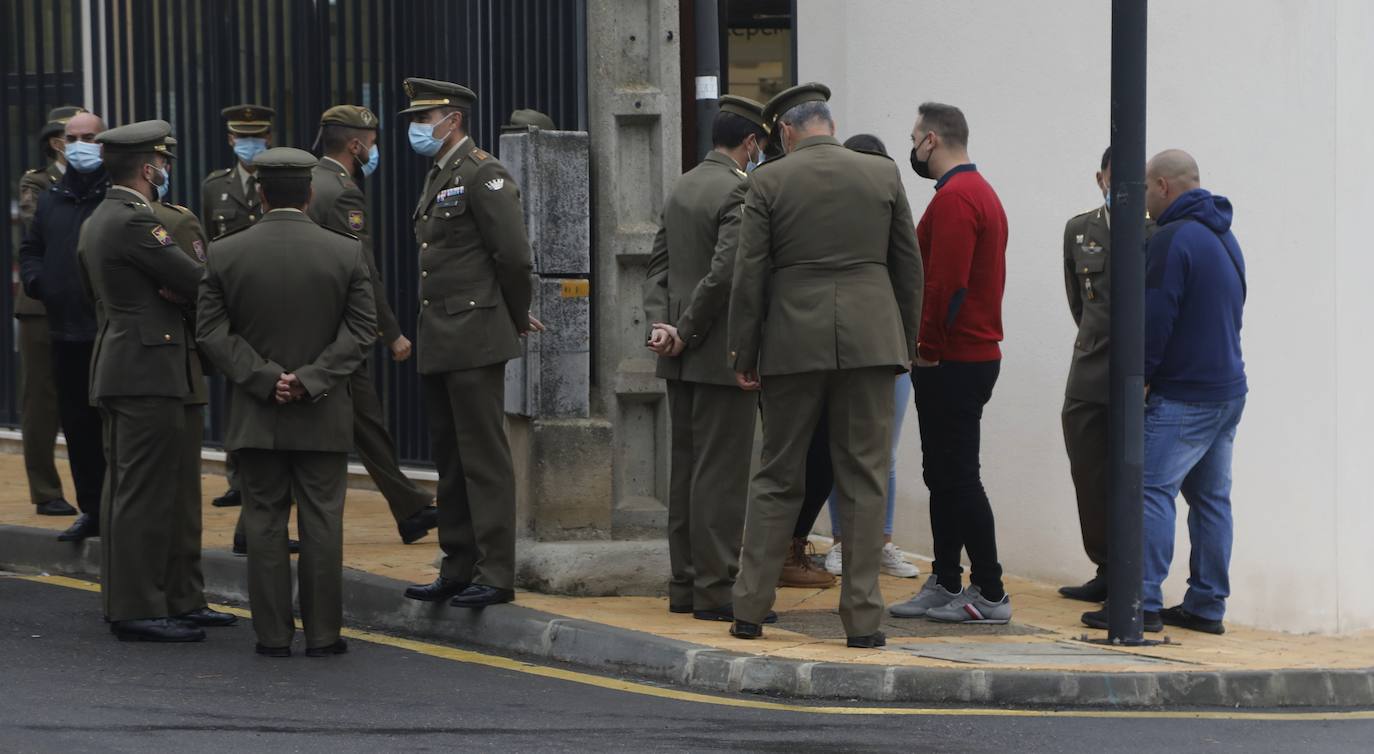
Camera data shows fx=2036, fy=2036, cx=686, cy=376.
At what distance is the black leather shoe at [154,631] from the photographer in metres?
7.79

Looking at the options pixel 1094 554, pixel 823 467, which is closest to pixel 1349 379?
pixel 1094 554

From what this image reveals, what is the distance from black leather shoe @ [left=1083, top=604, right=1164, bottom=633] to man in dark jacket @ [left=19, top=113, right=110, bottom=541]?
183 inches

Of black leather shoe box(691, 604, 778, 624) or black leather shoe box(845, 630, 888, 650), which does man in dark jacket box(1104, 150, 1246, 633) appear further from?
black leather shoe box(691, 604, 778, 624)

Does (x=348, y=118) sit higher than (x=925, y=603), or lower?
higher

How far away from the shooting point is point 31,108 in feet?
44.9

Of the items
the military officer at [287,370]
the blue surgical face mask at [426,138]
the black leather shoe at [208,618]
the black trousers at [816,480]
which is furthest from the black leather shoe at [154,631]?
the black trousers at [816,480]

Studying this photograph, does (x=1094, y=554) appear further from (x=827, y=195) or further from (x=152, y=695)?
(x=152, y=695)

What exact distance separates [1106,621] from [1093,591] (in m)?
0.92

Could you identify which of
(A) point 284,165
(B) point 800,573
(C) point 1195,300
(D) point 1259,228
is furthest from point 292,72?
(C) point 1195,300

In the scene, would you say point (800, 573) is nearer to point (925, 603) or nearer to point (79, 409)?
point (925, 603)

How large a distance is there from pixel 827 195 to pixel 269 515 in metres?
2.37

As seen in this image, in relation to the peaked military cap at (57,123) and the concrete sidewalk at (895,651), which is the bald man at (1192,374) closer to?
the concrete sidewalk at (895,651)

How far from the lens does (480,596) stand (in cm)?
792

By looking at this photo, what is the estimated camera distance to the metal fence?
398 inches
